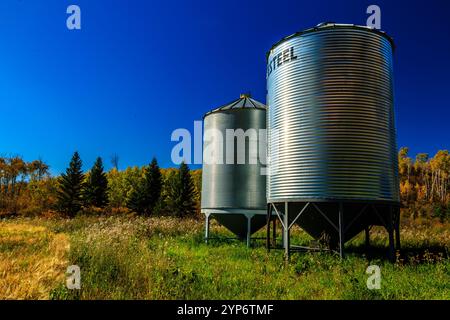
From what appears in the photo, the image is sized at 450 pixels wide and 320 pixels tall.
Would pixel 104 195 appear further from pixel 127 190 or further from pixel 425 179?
pixel 425 179

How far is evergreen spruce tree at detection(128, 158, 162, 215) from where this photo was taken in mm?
55375

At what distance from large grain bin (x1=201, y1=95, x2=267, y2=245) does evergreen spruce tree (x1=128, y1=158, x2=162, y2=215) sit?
120 feet

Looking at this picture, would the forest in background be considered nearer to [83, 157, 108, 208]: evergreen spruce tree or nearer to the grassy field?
[83, 157, 108, 208]: evergreen spruce tree

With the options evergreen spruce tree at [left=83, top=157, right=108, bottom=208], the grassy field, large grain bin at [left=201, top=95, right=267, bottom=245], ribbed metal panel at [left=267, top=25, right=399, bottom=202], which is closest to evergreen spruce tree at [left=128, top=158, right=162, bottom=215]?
evergreen spruce tree at [left=83, top=157, right=108, bottom=208]

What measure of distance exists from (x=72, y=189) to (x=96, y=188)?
3851 millimetres

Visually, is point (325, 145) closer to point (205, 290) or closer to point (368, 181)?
point (368, 181)

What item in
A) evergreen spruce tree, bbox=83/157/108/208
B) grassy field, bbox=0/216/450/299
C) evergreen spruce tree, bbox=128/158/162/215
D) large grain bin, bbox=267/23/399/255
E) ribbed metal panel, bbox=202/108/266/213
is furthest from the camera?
evergreen spruce tree, bbox=83/157/108/208

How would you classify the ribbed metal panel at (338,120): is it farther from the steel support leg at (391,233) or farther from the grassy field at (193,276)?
the grassy field at (193,276)

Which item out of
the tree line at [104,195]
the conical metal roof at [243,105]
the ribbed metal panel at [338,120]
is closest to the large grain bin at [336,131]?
the ribbed metal panel at [338,120]

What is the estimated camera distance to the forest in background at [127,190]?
181ft

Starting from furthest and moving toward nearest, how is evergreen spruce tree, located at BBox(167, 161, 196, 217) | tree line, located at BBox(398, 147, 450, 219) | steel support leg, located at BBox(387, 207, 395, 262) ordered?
tree line, located at BBox(398, 147, 450, 219) < evergreen spruce tree, located at BBox(167, 161, 196, 217) < steel support leg, located at BBox(387, 207, 395, 262)

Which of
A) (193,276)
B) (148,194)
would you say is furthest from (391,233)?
(148,194)

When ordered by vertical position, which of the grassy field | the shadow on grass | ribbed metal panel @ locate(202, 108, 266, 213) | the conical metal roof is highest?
the conical metal roof
